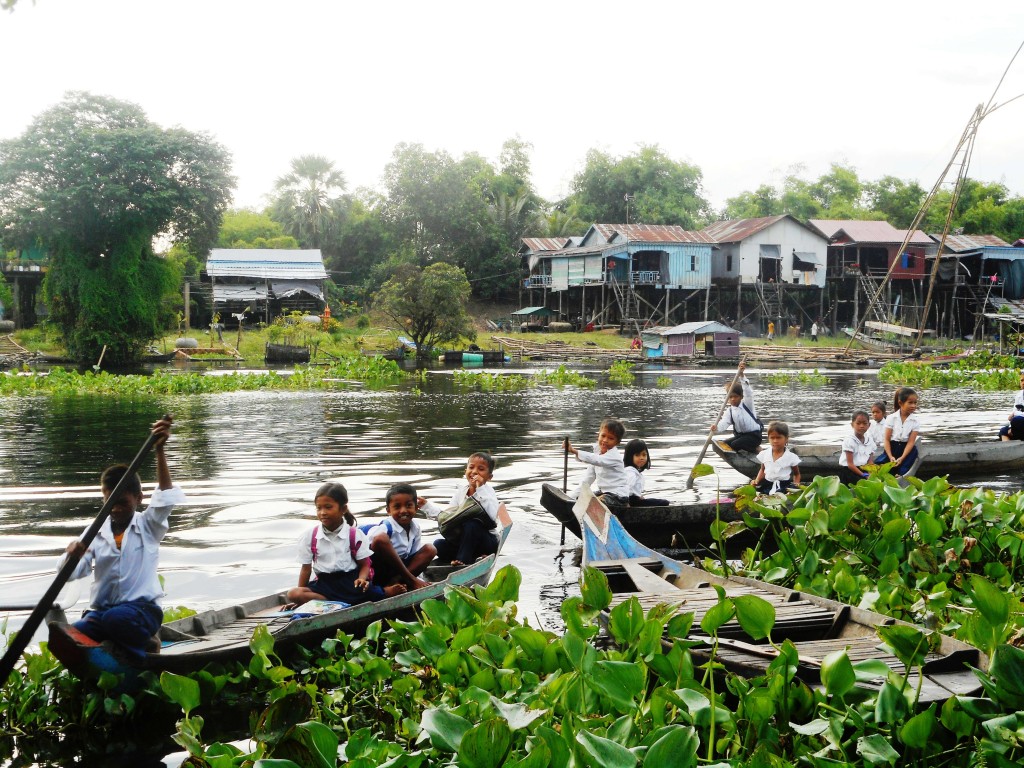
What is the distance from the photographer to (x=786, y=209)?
5466 cm

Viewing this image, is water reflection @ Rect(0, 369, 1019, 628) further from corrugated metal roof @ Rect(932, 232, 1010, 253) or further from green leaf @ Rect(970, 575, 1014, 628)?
corrugated metal roof @ Rect(932, 232, 1010, 253)

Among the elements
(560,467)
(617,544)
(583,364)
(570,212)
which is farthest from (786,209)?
(617,544)

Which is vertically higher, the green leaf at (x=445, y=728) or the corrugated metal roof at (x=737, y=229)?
the corrugated metal roof at (x=737, y=229)

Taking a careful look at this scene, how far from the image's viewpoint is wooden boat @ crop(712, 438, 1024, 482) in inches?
434

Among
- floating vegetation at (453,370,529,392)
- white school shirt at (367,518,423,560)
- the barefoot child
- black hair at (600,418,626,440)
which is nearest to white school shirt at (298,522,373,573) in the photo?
the barefoot child

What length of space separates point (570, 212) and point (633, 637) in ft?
162

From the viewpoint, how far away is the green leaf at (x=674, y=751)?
7.91ft

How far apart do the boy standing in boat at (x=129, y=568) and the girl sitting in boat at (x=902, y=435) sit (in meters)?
7.09

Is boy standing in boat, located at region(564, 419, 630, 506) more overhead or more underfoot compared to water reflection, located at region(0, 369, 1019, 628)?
more overhead

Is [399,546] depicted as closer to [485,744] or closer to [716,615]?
[716,615]

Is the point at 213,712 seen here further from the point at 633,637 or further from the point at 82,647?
the point at 633,637

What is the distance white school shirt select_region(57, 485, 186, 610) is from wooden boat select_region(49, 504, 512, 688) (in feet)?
0.73

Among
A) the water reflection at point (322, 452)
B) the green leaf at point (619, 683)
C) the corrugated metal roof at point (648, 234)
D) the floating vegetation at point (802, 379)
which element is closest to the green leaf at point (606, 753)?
the green leaf at point (619, 683)

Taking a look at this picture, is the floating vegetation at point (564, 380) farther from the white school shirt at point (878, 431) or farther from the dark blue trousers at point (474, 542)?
the dark blue trousers at point (474, 542)
